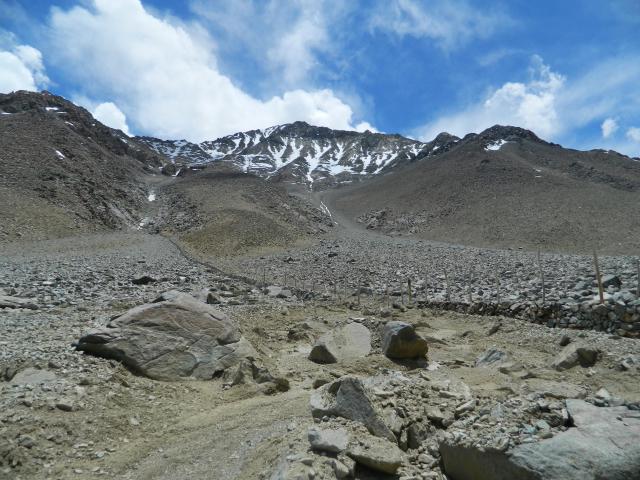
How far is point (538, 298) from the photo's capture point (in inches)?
600

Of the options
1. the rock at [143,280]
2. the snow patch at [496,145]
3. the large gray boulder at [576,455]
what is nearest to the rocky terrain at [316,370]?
the large gray boulder at [576,455]

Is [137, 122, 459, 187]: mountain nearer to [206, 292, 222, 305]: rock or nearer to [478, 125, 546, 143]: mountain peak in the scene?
[478, 125, 546, 143]: mountain peak

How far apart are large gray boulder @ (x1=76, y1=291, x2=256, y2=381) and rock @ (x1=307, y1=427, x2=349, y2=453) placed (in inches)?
180

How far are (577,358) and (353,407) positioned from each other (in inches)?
272

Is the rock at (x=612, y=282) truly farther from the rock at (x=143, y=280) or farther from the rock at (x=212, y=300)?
the rock at (x=143, y=280)

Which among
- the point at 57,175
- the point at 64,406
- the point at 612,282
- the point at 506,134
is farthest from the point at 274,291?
the point at 506,134

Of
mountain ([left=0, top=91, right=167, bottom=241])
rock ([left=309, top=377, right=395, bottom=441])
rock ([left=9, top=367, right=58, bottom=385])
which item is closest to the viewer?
rock ([left=309, top=377, right=395, bottom=441])

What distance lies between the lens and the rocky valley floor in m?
5.00

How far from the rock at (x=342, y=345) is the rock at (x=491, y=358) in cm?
299

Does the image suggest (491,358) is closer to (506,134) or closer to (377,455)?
(377,455)

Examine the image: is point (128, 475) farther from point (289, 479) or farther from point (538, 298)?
point (538, 298)

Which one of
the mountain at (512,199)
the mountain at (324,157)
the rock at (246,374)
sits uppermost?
the mountain at (324,157)

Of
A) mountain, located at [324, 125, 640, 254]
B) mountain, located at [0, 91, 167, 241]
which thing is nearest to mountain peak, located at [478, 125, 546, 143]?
mountain, located at [324, 125, 640, 254]

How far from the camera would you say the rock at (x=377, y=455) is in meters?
4.87
